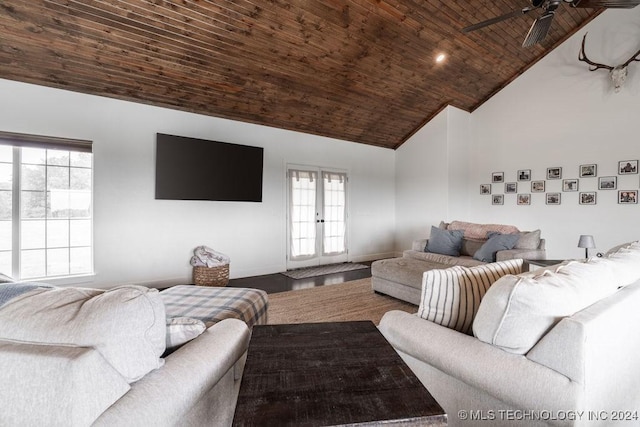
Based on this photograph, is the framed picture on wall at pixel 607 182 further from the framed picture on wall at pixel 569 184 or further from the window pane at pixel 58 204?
the window pane at pixel 58 204

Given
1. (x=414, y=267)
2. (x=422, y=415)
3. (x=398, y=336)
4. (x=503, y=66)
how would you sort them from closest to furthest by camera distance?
(x=422, y=415) < (x=398, y=336) < (x=414, y=267) < (x=503, y=66)

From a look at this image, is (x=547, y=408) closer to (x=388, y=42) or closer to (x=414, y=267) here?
(x=414, y=267)

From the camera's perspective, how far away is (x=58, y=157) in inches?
145

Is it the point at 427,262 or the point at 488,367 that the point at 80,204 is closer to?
the point at 427,262

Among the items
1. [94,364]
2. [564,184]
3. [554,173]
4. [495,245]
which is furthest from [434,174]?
[94,364]

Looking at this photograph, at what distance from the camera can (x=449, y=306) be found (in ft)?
4.80

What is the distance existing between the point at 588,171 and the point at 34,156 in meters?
7.78

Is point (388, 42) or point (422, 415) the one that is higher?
point (388, 42)

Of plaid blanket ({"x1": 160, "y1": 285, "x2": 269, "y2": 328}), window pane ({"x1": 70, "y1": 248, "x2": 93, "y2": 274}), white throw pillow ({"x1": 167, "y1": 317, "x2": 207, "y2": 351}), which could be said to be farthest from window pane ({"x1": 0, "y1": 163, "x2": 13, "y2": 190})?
white throw pillow ({"x1": 167, "y1": 317, "x2": 207, "y2": 351})

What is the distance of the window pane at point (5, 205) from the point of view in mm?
3373

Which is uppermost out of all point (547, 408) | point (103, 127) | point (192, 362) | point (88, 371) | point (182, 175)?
point (103, 127)

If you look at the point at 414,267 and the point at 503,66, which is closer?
the point at 414,267

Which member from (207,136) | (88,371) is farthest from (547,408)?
(207,136)

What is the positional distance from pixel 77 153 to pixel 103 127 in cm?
45
